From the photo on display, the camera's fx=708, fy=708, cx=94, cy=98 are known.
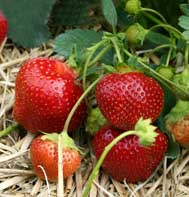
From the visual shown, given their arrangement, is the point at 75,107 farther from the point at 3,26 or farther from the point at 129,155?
the point at 3,26

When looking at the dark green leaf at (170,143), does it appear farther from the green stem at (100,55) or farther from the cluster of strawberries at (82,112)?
the green stem at (100,55)

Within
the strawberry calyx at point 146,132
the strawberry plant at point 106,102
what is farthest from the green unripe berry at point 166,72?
the strawberry calyx at point 146,132

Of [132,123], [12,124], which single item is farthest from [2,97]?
[132,123]

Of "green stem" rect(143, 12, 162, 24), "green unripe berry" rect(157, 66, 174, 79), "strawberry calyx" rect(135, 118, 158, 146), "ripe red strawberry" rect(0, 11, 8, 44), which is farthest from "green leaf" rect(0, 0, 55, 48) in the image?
"strawberry calyx" rect(135, 118, 158, 146)

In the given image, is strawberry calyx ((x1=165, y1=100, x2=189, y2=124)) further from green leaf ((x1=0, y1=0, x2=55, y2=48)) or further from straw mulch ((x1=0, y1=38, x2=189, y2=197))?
green leaf ((x1=0, y1=0, x2=55, y2=48))

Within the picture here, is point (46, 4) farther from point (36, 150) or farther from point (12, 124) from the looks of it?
point (36, 150)

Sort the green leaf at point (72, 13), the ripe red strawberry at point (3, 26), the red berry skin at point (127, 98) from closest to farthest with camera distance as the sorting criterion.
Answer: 1. the red berry skin at point (127, 98)
2. the ripe red strawberry at point (3, 26)
3. the green leaf at point (72, 13)
